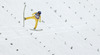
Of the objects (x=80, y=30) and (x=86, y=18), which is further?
(x=86, y=18)

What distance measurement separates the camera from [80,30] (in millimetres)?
12555

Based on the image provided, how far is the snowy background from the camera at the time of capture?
9156mm

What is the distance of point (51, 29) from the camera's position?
1134 cm

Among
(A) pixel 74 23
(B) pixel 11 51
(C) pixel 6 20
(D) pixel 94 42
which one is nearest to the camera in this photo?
(B) pixel 11 51

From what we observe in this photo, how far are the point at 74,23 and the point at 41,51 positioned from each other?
4703 mm

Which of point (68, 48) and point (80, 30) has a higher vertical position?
point (80, 30)

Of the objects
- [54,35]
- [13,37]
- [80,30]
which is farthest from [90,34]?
[13,37]

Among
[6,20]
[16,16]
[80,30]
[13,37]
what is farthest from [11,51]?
[80,30]

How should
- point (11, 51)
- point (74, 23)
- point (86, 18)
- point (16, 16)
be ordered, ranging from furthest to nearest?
point (86, 18)
point (74, 23)
point (16, 16)
point (11, 51)

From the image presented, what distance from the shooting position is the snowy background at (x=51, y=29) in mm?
9156

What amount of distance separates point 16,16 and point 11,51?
10.1 feet

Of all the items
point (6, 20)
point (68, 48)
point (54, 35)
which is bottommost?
point (68, 48)

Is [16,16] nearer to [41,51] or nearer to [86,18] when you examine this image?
[41,51]

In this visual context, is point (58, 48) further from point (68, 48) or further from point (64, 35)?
point (64, 35)
